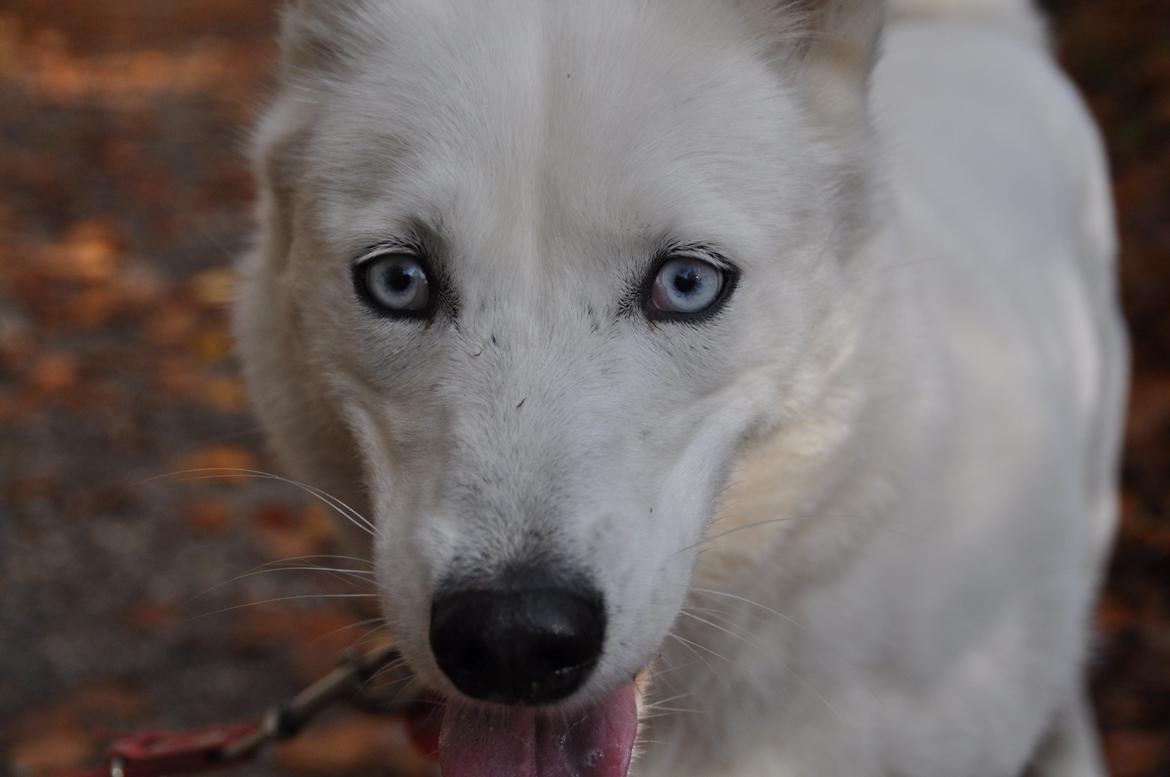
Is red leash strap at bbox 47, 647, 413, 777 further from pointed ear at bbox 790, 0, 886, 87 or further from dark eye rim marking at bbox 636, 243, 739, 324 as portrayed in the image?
pointed ear at bbox 790, 0, 886, 87

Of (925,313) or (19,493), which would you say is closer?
(925,313)

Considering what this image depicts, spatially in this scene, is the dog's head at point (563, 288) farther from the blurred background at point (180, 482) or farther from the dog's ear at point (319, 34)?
the blurred background at point (180, 482)

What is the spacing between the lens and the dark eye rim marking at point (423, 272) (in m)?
1.99

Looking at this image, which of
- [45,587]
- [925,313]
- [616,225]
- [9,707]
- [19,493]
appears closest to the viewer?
[616,225]

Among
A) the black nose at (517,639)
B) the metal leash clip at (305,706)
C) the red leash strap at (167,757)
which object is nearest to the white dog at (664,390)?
the black nose at (517,639)

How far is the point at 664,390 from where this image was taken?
1968mm

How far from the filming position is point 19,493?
16.0ft

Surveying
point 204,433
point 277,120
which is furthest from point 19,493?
point 277,120

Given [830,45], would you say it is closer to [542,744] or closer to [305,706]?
[542,744]

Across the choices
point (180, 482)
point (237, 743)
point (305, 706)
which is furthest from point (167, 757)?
point (180, 482)

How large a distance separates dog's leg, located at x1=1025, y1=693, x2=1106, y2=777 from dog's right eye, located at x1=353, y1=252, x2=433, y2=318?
7.02 feet

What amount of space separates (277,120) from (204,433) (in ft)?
10.4

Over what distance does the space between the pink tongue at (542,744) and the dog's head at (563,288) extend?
0.05 feet

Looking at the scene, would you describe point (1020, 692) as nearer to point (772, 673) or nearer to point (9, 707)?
point (772, 673)
